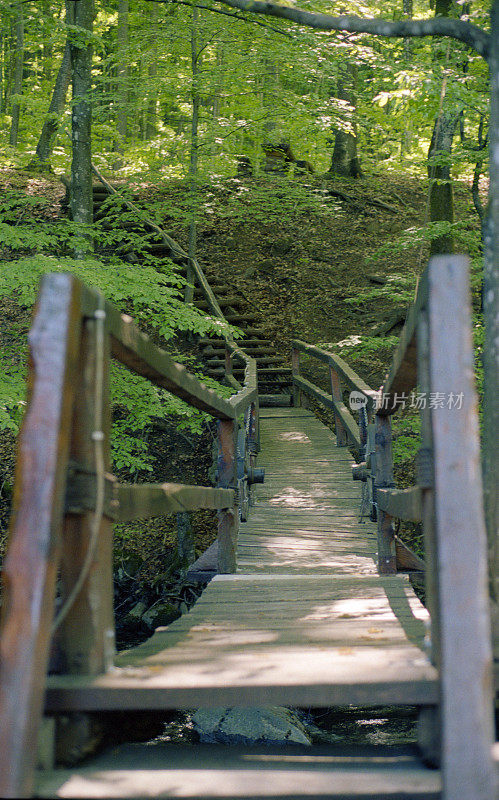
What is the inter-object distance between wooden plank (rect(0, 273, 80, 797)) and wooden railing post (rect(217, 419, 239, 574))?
10.2ft

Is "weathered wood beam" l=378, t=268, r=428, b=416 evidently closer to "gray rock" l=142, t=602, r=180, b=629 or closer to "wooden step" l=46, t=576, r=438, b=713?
"wooden step" l=46, t=576, r=438, b=713

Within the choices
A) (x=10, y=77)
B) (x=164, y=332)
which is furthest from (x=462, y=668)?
(x=10, y=77)

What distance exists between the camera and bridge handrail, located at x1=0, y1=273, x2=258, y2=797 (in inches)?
65.0

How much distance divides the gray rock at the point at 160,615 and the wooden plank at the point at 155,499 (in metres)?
5.33

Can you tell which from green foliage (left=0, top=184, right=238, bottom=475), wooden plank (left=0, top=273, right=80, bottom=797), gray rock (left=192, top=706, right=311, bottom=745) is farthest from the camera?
green foliage (left=0, top=184, right=238, bottom=475)

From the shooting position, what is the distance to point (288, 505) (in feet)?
23.7

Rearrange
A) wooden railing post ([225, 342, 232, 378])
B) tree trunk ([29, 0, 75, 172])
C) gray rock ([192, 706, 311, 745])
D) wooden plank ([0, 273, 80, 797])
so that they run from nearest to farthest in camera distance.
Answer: wooden plank ([0, 273, 80, 797])
gray rock ([192, 706, 311, 745])
wooden railing post ([225, 342, 232, 378])
tree trunk ([29, 0, 75, 172])

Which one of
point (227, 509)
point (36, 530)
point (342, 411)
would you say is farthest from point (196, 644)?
point (342, 411)

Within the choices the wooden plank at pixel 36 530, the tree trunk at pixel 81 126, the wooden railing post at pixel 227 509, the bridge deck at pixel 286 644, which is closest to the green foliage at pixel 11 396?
the wooden railing post at pixel 227 509

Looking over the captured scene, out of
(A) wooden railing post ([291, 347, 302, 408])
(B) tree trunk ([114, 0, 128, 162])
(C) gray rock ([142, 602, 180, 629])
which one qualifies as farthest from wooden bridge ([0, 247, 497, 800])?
(B) tree trunk ([114, 0, 128, 162])

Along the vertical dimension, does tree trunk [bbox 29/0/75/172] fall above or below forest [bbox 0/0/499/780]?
above

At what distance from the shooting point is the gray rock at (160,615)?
28.7 feet

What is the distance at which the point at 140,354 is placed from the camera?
2.43 metres

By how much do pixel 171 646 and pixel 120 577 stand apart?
746 cm
